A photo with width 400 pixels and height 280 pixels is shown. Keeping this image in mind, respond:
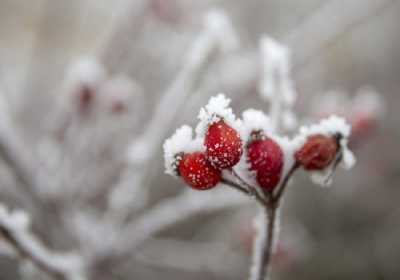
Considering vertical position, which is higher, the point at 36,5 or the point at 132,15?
the point at 36,5

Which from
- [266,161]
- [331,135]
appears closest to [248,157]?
[266,161]

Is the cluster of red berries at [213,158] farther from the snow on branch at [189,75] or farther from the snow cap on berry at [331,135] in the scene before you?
the snow on branch at [189,75]

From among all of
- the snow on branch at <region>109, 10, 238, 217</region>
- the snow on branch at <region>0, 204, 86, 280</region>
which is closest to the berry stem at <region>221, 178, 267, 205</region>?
the snow on branch at <region>0, 204, 86, 280</region>

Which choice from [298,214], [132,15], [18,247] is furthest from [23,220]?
[298,214]

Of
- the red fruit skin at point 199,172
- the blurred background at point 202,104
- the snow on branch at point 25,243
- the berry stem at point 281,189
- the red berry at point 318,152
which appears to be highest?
the blurred background at point 202,104

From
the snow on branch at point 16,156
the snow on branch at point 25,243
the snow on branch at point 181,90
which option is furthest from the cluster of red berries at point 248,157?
the snow on branch at point 16,156

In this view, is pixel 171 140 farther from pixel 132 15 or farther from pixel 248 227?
pixel 132 15
